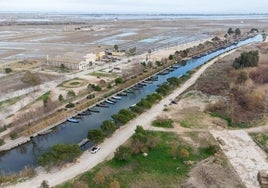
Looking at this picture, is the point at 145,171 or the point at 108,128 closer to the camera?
the point at 145,171

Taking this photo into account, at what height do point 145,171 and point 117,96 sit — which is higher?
point 145,171

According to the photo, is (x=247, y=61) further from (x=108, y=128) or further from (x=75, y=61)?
(x=108, y=128)

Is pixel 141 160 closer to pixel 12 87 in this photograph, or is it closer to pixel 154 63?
pixel 12 87

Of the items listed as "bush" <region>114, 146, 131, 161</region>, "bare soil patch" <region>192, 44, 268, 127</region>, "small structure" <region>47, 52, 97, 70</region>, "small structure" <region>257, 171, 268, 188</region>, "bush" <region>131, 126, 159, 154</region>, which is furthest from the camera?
"small structure" <region>47, 52, 97, 70</region>

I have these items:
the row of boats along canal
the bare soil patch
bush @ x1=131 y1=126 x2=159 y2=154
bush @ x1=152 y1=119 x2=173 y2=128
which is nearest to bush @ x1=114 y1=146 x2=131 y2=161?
bush @ x1=131 y1=126 x2=159 y2=154

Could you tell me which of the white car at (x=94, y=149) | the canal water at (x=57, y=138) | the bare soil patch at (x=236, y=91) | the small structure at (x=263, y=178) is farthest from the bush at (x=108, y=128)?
the small structure at (x=263, y=178)

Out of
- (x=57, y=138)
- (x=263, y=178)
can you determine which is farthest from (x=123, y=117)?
(x=263, y=178)

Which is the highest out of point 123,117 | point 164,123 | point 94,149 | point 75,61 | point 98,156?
point 75,61

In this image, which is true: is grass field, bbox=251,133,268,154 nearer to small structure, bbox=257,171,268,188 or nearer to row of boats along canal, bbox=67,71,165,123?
small structure, bbox=257,171,268,188

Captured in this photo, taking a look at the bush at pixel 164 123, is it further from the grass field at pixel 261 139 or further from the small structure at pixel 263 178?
the small structure at pixel 263 178
